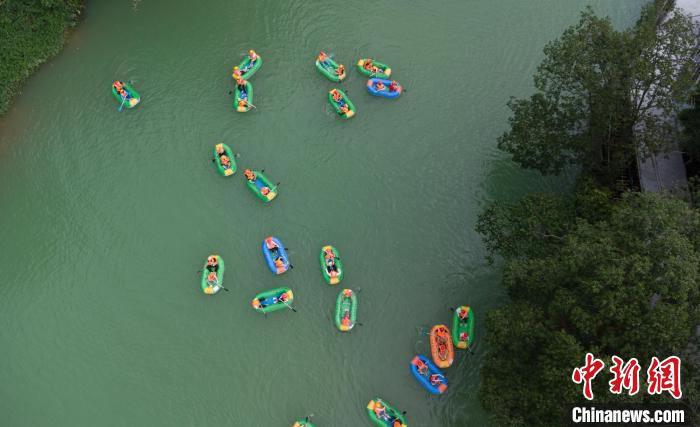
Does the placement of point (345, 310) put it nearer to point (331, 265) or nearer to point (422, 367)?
point (331, 265)

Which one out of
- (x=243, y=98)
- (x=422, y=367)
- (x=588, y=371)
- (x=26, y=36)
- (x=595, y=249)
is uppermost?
(x=26, y=36)

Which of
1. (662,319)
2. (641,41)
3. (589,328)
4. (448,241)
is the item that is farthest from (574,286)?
(641,41)

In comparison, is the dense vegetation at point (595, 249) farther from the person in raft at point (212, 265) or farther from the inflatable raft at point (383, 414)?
the person in raft at point (212, 265)

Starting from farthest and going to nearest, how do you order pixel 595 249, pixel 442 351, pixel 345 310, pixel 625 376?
pixel 345 310
pixel 442 351
pixel 595 249
pixel 625 376

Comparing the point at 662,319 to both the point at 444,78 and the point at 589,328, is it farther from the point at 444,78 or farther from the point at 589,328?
the point at 444,78

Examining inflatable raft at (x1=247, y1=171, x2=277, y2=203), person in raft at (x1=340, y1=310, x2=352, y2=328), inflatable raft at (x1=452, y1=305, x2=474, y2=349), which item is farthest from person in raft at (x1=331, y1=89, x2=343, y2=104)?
inflatable raft at (x1=452, y1=305, x2=474, y2=349)

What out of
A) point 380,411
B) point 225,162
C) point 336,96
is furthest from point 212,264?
point 336,96
